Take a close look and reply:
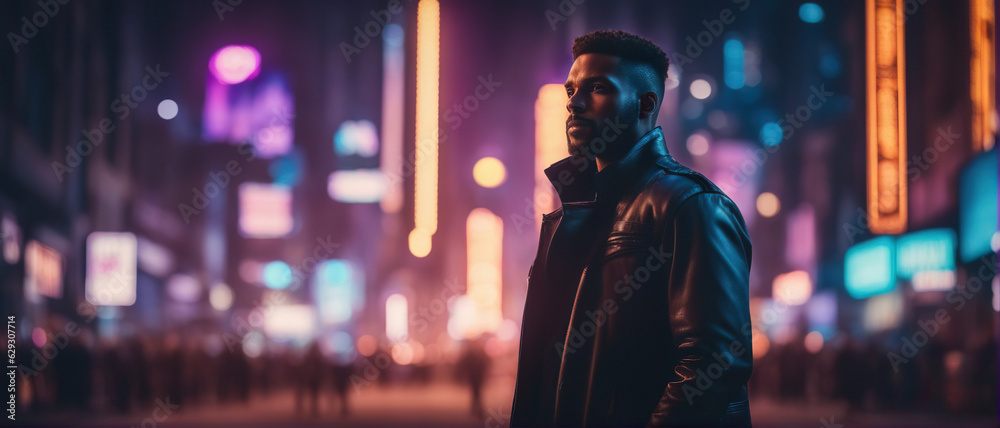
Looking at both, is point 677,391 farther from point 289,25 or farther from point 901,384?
point 289,25

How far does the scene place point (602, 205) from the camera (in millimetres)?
2811

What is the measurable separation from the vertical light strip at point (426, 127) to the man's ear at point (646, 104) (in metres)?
18.5

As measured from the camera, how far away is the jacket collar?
9.08 ft

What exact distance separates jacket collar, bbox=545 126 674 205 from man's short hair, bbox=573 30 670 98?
211 mm

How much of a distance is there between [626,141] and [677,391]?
87 cm

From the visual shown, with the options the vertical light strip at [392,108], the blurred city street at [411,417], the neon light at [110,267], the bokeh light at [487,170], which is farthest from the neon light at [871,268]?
the bokeh light at [487,170]

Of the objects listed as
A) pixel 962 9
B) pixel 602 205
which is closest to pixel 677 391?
pixel 602 205

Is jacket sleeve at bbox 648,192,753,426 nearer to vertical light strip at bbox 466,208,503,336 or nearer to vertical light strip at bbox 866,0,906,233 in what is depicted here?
vertical light strip at bbox 866,0,906,233

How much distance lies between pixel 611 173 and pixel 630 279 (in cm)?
38

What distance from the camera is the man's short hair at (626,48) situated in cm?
276

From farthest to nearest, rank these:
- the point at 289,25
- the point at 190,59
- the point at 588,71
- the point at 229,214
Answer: the point at 229,214 → the point at 289,25 → the point at 190,59 → the point at 588,71

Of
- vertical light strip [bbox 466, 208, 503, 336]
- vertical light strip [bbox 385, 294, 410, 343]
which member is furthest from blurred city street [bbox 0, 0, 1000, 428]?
vertical light strip [bbox 385, 294, 410, 343]

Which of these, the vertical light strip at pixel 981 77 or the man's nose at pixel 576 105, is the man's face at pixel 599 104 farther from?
the vertical light strip at pixel 981 77

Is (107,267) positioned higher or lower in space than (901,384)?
higher
